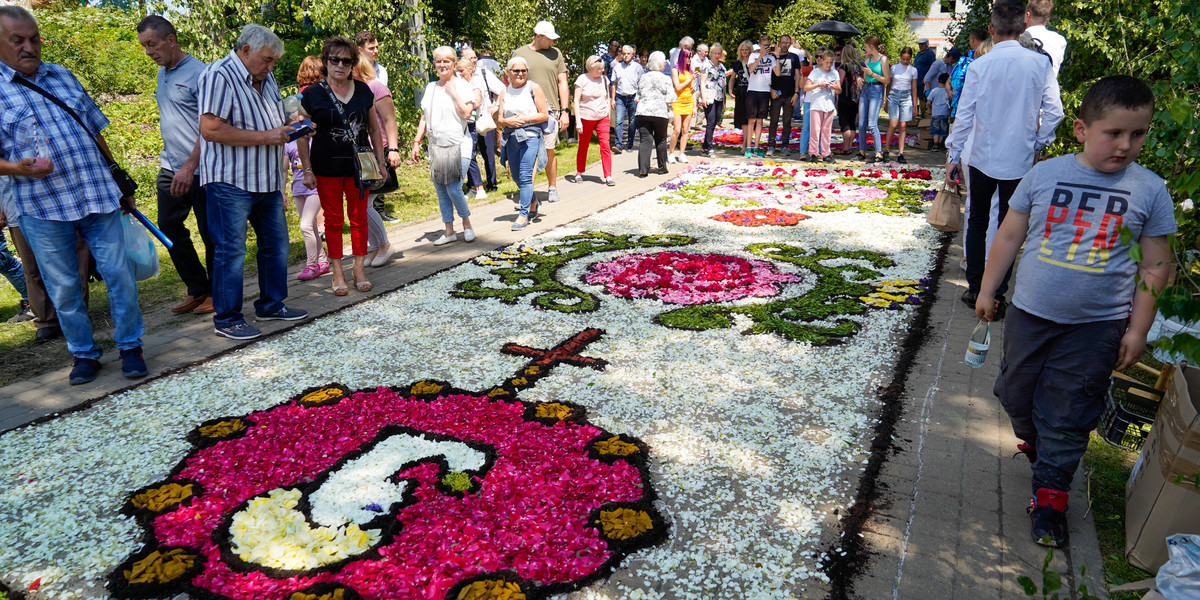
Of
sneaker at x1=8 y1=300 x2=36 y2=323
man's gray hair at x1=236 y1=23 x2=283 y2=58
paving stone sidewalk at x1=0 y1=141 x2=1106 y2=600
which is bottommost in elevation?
paving stone sidewalk at x1=0 y1=141 x2=1106 y2=600

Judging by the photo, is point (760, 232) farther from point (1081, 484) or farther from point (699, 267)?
point (1081, 484)

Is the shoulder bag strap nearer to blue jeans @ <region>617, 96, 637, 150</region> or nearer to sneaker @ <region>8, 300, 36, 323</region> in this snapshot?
sneaker @ <region>8, 300, 36, 323</region>

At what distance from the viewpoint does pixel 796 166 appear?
12914 millimetres

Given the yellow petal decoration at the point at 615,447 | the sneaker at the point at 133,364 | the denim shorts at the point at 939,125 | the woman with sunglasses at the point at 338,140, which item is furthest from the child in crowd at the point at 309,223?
the denim shorts at the point at 939,125

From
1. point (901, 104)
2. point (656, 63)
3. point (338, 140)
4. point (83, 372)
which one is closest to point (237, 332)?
point (83, 372)

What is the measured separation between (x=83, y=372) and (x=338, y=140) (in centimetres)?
243

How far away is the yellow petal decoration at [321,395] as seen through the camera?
174 inches

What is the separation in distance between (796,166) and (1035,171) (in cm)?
1013

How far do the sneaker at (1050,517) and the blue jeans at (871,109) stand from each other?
10.8 meters

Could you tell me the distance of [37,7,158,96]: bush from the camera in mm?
16953

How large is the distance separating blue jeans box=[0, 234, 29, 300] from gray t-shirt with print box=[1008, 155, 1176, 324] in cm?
656

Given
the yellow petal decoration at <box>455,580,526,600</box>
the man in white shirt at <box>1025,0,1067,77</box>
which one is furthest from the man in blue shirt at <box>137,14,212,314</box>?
the man in white shirt at <box>1025,0,1067,77</box>

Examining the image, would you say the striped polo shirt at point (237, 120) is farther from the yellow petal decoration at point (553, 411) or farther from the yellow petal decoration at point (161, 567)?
the yellow petal decoration at point (161, 567)

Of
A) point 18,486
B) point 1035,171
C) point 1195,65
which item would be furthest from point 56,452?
point 1195,65
